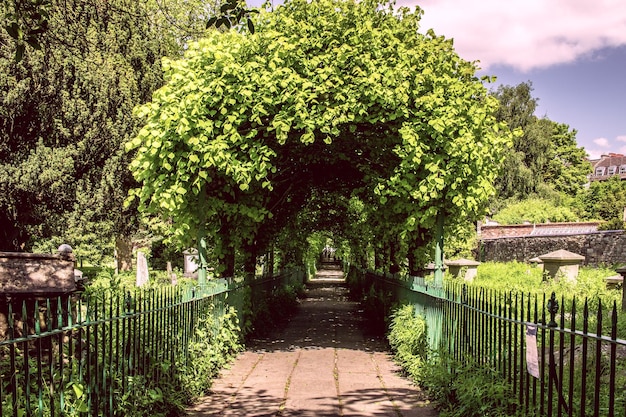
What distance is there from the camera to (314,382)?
25.9 feet

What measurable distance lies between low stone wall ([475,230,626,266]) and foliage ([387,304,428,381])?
701 inches

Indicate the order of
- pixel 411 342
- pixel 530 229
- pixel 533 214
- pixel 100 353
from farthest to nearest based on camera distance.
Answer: pixel 533 214 → pixel 530 229 → pixel 411 342 → pixel 100 353

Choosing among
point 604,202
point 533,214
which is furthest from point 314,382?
point 604,202

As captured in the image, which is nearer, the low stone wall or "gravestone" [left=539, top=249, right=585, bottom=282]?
"gravestone" [left=539, top=249, right=585, bottom=282]

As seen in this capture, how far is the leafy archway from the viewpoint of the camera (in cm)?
844

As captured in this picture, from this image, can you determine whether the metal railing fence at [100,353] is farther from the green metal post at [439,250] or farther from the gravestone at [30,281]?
the green metal post at [439,250]

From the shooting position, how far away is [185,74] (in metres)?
8.79

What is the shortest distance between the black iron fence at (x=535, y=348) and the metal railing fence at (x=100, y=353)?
10.1ft

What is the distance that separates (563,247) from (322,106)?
24374 mm

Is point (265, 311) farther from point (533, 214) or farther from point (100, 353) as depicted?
point (533, 214)

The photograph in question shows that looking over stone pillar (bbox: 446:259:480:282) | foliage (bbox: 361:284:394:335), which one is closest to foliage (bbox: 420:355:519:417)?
foliage (bbox: 361:284:394:335)

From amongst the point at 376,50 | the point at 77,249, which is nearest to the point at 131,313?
the point at 376,50

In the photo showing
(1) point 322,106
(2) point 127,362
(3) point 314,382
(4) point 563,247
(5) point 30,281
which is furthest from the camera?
(4) point 563,247

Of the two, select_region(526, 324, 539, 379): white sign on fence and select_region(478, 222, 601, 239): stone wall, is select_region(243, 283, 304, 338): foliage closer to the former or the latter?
select_region(526, 324, 539, 379): white sign on fence
